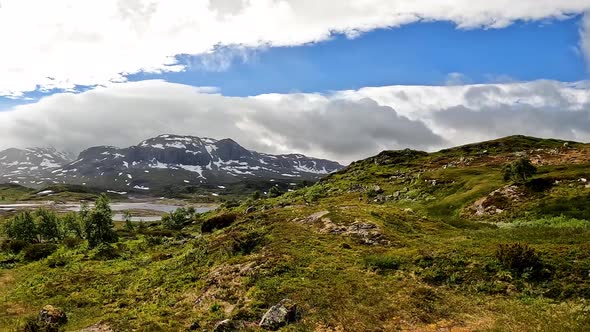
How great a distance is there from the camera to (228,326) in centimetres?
2389

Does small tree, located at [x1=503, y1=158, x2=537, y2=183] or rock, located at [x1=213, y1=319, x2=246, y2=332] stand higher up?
small tree, located at [x1=503, y1=158, x2=537, y2=183]

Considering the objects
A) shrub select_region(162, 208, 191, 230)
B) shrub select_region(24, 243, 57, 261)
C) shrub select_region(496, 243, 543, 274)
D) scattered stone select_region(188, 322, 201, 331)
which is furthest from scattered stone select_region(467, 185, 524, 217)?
shrub select_region(162, 208, 191, 230)

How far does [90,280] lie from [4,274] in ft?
61.9

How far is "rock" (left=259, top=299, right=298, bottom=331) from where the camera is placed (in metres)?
23.1

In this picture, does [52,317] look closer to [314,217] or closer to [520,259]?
[314,217]

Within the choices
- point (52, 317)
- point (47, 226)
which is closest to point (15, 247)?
point (47, 226)

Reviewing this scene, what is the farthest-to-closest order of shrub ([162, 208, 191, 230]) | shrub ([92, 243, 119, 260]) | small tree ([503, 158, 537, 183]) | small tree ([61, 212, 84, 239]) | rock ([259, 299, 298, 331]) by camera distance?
shrub ([162, 208, 191, 230])
small tree ([61, 212, 84, 239])
small tree ([503, 158, 537, 183])
shrub ([92, 243, 119, 260])
rock ([259, 299, 298, 331])

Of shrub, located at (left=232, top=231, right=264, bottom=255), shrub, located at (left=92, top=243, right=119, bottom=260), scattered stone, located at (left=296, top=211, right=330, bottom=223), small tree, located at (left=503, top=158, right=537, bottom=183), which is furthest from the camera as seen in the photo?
Result: small tree, located at (left=503, top=158, right=537, bottom=183)

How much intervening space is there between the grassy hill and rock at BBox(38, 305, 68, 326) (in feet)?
2.38

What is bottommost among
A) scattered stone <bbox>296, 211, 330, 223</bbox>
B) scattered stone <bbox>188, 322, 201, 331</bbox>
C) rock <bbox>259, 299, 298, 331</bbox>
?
scattered stone <bbox>188, 322, 201, 331</bbox>

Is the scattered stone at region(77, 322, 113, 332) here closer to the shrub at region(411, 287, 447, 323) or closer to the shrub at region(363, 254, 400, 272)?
the shrub at region(363, 254, 400, 272)

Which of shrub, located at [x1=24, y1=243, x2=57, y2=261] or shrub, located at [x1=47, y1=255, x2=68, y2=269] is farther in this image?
shrub, located at [x1=24, y1=243, x2=57, y2=261]

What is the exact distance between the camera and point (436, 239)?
37.6 metres

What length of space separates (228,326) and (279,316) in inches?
128
